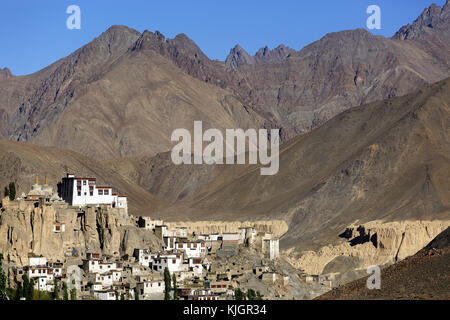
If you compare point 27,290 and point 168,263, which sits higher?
point 168,263

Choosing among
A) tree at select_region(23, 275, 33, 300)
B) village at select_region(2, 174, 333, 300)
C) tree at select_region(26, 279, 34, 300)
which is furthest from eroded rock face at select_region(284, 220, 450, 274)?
tree at select_region(23, 275, 33, 300)

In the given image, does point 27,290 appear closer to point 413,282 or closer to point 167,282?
point 167,282

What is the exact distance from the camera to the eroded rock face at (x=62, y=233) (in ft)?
281

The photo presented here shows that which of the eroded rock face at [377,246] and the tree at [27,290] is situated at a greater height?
the eroded rock face at [377,246]

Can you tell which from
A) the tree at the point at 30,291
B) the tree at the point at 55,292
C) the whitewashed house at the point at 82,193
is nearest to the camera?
the tree at the point at 30,291

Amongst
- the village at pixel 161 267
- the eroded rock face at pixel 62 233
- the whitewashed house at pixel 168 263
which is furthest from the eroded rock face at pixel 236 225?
the whitewashed house at pixel 168 263

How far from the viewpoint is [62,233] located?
9044 centimetres

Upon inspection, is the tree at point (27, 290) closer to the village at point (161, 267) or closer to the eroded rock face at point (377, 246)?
the village at point (161, 267)

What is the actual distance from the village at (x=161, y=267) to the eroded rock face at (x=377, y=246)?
1322 inches

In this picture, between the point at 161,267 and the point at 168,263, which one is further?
the point at 168,263

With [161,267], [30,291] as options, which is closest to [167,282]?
[161,267]

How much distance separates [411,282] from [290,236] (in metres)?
132

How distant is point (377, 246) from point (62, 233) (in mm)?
69877
